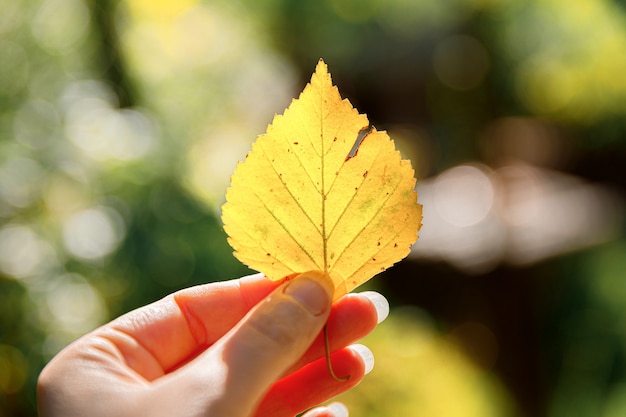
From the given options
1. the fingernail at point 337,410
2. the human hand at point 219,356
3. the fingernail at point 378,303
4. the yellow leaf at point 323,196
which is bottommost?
the fingernail at point 337,410

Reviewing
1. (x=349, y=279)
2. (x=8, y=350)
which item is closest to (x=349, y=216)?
(x=349, y=279)

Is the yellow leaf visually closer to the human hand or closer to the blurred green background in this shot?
the human hand

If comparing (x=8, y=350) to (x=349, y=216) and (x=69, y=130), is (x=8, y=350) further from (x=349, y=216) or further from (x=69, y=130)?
(x=349, y=216)

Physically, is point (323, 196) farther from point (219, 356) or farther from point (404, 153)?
point (404, 153)

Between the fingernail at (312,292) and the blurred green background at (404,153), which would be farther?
the blurred green background at (404,153)

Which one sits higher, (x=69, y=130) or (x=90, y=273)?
(x=69, y=130)

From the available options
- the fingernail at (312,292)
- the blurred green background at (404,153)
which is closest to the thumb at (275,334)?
the fingernail at (312,292)

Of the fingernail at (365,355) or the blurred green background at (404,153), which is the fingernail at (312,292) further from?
the blurred green background at (404,153)

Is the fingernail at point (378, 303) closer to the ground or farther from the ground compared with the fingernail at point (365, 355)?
farther from the ground
